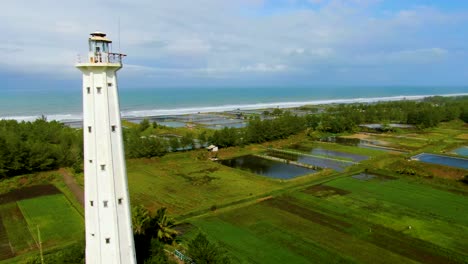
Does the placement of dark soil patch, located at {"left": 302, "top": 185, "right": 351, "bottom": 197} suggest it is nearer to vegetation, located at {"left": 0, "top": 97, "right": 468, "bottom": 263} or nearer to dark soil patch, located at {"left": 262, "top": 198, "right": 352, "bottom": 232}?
vegetation, located at {"left": 0, "top": 97, "right": 468, "bottom": 263}

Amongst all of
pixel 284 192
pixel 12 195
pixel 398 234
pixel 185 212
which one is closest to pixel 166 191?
pixel 185 212

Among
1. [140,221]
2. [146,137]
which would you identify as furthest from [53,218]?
[146,137]

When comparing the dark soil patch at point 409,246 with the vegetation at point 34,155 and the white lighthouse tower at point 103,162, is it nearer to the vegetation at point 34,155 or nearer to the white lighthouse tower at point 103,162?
the white lighthouse tower at point 103,162

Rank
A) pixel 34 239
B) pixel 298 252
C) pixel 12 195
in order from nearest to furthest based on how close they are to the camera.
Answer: pixel 298 252 → pixel 34 239 → pixel 12 195

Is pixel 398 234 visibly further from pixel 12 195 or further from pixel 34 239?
pixel 12 195

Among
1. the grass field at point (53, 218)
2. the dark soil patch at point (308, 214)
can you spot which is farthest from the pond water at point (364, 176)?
the grass field at point (53, 218)

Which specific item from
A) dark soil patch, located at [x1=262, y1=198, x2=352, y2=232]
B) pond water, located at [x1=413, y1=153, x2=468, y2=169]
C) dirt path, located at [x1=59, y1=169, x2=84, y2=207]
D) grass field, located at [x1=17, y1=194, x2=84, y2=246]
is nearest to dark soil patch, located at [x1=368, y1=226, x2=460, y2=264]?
dark soil patch, located at [x1=262, y1=198, x2=352, y2=232]

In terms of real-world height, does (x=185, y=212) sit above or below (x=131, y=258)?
below
